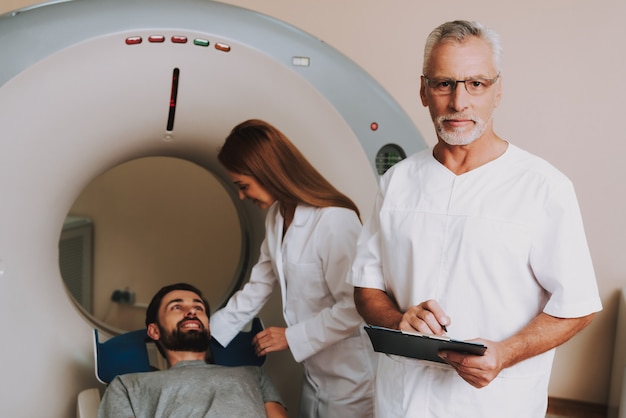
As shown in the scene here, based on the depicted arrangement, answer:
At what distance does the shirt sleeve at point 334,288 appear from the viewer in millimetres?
1806

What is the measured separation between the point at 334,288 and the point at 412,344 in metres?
0.59

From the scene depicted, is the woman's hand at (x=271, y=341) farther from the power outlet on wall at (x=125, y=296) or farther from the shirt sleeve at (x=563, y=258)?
the power outlet on wall at (x=125, y=296)

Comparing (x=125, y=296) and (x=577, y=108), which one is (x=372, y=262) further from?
(x=125, y=296)

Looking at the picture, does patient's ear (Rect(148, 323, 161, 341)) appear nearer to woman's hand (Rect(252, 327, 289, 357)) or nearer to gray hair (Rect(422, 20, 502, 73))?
woman's hand (Rect(252, 327, 289, 357))

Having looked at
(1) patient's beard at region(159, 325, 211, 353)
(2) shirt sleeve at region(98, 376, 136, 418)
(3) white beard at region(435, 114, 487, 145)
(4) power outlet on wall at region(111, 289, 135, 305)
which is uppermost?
(3) white beard at region(435, 114, 487, 145)

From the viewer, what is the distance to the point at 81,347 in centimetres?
214

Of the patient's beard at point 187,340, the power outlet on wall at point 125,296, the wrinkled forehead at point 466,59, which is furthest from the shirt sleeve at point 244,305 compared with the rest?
the power outlet on wall at point 125,296

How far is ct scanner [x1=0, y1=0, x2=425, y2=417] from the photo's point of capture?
1902mm

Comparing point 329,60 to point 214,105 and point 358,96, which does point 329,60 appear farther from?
point 214,105

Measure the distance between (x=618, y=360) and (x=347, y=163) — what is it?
112 cm

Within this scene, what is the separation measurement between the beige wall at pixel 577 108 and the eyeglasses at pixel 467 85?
1.35m

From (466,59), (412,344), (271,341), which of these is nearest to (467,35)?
(466,59)

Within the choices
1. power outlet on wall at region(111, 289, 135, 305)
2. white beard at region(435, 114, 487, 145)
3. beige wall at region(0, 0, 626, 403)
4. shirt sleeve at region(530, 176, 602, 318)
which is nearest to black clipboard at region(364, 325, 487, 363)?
shirt sleeve at region(530, 176, 602, 318)

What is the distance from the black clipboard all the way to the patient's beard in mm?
836
